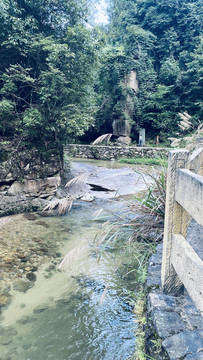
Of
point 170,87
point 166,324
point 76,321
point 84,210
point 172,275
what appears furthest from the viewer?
point 170,87

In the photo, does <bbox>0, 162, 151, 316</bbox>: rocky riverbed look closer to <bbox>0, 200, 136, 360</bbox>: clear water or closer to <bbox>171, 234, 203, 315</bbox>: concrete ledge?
<bbox>0, 200, 136, 360</bbox>: clear water

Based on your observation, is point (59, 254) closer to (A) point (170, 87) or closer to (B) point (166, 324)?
(B) point (166, 324)

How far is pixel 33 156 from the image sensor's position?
18.5 ft

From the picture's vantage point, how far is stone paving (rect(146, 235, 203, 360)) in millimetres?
1176

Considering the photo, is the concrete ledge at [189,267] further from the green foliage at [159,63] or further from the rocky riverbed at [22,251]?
the green foliage at [159,63]

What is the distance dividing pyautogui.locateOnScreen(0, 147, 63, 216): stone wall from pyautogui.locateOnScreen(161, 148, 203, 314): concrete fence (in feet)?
14.1

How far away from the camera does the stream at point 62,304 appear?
72.4 inches

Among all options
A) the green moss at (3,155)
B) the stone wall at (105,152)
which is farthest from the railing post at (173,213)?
the stone wall at (105,152)

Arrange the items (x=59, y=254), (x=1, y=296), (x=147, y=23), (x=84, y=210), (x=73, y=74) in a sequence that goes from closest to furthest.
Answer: (x=1, y=296), (x=59, y=254), (x=84, y=210), (x=73, y=74), (x=147, y=23)

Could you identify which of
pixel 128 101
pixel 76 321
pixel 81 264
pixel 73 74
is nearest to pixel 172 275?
pixel 76 321

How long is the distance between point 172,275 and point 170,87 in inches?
627

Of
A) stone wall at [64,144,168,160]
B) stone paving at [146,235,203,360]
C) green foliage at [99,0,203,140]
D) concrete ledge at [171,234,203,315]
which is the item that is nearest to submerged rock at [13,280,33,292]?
stone paving at [146,235,203,360]

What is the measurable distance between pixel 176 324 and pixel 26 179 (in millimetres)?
4733

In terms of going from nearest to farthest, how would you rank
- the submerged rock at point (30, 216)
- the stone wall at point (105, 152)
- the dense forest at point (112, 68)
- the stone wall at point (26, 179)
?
the submerged rock at point (30, 216), the stone wall at point (26, 179), the dense forest at point (112, 68), the stone wall at point (105, 152)
